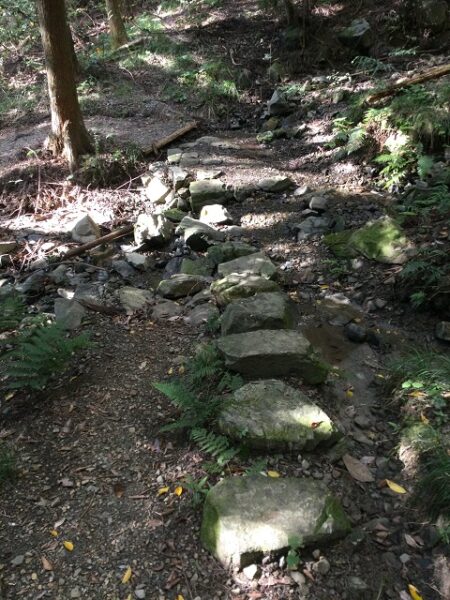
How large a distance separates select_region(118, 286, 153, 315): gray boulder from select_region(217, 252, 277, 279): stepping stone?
962 mm

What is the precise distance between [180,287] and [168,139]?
5426 millimetres

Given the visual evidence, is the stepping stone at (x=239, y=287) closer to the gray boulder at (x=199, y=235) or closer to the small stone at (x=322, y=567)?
the gray boulder at (x=199, y=235)

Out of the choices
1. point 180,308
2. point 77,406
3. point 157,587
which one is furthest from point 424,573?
point 180,308

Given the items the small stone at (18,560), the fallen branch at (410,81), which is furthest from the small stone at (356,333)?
the fallen branch at (410,81)

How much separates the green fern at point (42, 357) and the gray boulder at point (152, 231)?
2.88 meters

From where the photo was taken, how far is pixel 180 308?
504 centimetres

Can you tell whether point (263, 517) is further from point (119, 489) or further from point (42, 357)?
point (42, 357)

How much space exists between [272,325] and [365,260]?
217 centimetres

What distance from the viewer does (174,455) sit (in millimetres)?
3156

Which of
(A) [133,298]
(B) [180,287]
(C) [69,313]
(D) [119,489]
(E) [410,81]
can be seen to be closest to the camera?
(D) [119,489]

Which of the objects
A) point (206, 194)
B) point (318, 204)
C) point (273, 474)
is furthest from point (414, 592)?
point (206, 194)

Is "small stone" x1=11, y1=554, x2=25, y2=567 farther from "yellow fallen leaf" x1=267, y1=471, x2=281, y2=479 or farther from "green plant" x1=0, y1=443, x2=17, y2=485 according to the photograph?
"yellow fallen leaf" x1=267, y1=471, x2=281, y2=479

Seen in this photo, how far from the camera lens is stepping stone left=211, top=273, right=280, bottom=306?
4863mm

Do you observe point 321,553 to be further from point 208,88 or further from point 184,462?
point 208,88
